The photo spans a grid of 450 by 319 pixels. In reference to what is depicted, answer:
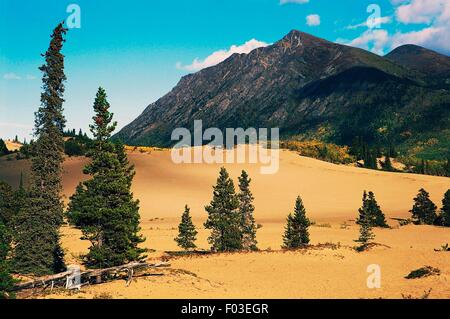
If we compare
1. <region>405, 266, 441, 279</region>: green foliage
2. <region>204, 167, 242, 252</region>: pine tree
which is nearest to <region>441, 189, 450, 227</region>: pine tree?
<region>405, 266, 441, 279</region>: green foliage

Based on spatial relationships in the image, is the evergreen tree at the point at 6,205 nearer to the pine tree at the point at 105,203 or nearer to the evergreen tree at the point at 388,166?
the pine tree at the point at 105,203

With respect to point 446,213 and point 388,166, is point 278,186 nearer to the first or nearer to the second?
point 446,213

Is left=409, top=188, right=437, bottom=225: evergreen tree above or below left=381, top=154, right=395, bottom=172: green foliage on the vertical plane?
below

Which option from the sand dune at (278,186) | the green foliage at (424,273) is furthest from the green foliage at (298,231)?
the sand dune at (278,186)

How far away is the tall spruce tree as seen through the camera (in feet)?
82.8

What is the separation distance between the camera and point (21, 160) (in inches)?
4235

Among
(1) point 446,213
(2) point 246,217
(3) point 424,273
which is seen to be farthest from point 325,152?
(3) point 424,273

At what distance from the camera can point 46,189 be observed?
2567cm

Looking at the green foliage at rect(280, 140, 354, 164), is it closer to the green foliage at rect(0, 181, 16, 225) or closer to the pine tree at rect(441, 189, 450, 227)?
the pine tree at rect(441, 189, 450, 227)

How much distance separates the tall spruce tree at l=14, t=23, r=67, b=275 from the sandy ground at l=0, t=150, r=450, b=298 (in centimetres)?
699

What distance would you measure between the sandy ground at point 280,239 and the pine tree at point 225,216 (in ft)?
5.97

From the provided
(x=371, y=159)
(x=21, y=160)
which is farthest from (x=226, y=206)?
(x=371, y=159)

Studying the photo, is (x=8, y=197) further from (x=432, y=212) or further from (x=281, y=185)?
(x=281, y=185)

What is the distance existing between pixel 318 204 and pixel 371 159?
61.2 m
